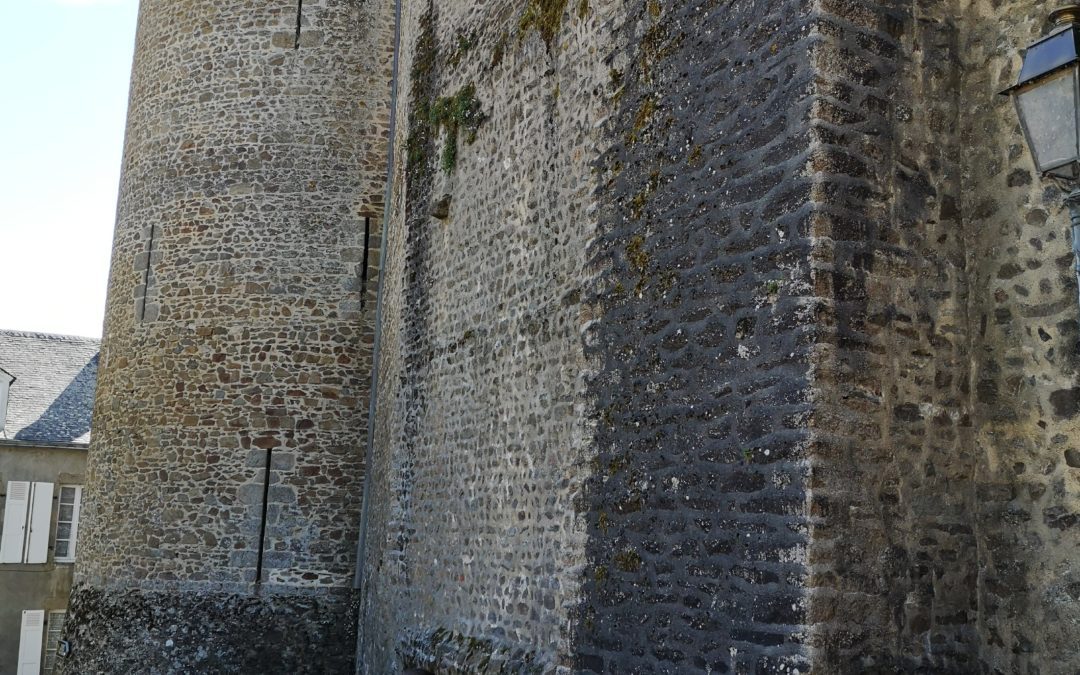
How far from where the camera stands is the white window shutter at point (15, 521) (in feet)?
50.2

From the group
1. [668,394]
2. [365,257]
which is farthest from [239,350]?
[668,394]

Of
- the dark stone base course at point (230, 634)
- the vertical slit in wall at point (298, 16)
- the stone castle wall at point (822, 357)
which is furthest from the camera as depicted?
the vertical slit in wall at point (298, 16)

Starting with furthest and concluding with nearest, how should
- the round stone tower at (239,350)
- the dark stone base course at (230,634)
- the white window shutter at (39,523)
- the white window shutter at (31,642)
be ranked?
1. the white window shutter at (39,523)
2. the white window shutter at (31,642)
3. the round stone tower at (239,350)
4. the dark stone base course at (230,634)

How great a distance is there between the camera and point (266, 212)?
1007cm

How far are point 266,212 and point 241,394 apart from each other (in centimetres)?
181

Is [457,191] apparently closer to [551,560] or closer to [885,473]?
[551,560]

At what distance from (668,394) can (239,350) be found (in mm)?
6292

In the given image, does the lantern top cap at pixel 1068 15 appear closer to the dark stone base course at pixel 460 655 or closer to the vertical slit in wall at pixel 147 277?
the dark stone base course at pixel 460 655

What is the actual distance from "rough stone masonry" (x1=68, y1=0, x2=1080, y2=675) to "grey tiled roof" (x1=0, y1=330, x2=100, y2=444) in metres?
7.01

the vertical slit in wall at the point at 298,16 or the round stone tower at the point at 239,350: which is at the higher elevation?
the vertical slit in wall at the point at 298,16

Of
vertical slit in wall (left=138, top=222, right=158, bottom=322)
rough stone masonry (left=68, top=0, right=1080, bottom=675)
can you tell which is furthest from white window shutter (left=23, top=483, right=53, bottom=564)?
vertical slit in wall (left=138, top=222, right=158, bottom=322)

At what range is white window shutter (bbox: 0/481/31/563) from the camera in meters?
15.3

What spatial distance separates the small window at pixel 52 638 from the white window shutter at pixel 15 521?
1.00 m

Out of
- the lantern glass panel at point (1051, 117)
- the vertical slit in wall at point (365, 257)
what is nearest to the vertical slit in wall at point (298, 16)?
the vertical slit in wall at point (365, 257)
